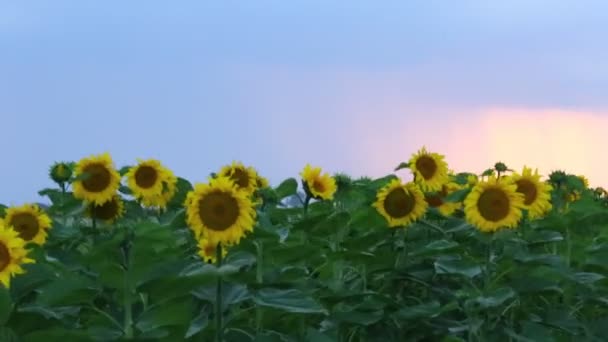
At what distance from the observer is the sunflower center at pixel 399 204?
6.21m

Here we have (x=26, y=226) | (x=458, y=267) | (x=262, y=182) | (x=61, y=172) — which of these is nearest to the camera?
(x=458, y=267)

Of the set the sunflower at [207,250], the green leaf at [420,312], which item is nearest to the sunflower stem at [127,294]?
the sunflower at [207,250]

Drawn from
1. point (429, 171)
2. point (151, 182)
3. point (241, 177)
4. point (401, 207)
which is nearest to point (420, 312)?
point (401, 207)

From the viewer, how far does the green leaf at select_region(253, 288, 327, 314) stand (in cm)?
438

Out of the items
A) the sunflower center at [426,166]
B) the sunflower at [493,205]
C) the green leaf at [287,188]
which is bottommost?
the sunflower at [493,205]

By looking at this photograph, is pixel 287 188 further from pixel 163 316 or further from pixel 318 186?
pixel 163 316

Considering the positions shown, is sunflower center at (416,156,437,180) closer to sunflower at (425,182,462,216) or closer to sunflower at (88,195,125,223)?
sunflower at (425,182,462,216)

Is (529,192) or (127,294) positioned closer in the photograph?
(127,294)

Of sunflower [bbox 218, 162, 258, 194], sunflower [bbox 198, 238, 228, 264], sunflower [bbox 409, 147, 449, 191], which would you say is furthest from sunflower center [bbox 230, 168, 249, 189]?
sunflower [bbox 198, 238, 228, 264]

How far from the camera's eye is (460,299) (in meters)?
5.23

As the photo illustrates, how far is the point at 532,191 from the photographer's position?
265 inches

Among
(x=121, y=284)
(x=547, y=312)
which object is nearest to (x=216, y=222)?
(x=121, y=284)

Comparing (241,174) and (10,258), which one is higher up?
(241,174)

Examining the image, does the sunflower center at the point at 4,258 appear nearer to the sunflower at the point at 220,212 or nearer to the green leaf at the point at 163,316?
the green leaf at the point at 163,316
